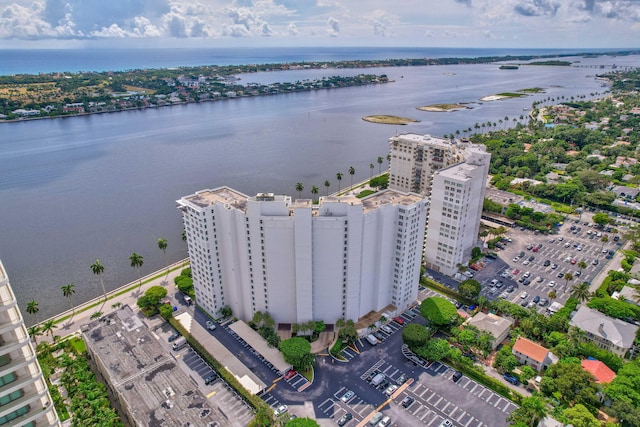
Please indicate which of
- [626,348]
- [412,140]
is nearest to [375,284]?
[626,348]

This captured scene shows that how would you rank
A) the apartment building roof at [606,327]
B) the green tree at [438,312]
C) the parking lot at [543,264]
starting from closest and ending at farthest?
the apartment building roof at [606,327]
the green tree at [438,312]
the parking lot at [543,264]

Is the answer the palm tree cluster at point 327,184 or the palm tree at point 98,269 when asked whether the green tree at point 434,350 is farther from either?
the palm tree cluster at point 327,184

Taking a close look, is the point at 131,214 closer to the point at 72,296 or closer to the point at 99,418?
the point at 72,296

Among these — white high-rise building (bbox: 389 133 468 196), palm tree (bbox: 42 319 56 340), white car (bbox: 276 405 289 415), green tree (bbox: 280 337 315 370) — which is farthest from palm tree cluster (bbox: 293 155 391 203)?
white car (bbox: 276 405 289 415)

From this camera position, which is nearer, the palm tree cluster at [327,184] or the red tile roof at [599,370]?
the red tile roof at [599,370]

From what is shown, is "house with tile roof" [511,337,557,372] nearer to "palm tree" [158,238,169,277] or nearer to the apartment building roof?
the apartment building roof

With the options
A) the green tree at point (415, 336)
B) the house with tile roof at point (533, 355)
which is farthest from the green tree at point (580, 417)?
the green tree at point (415, 336)
